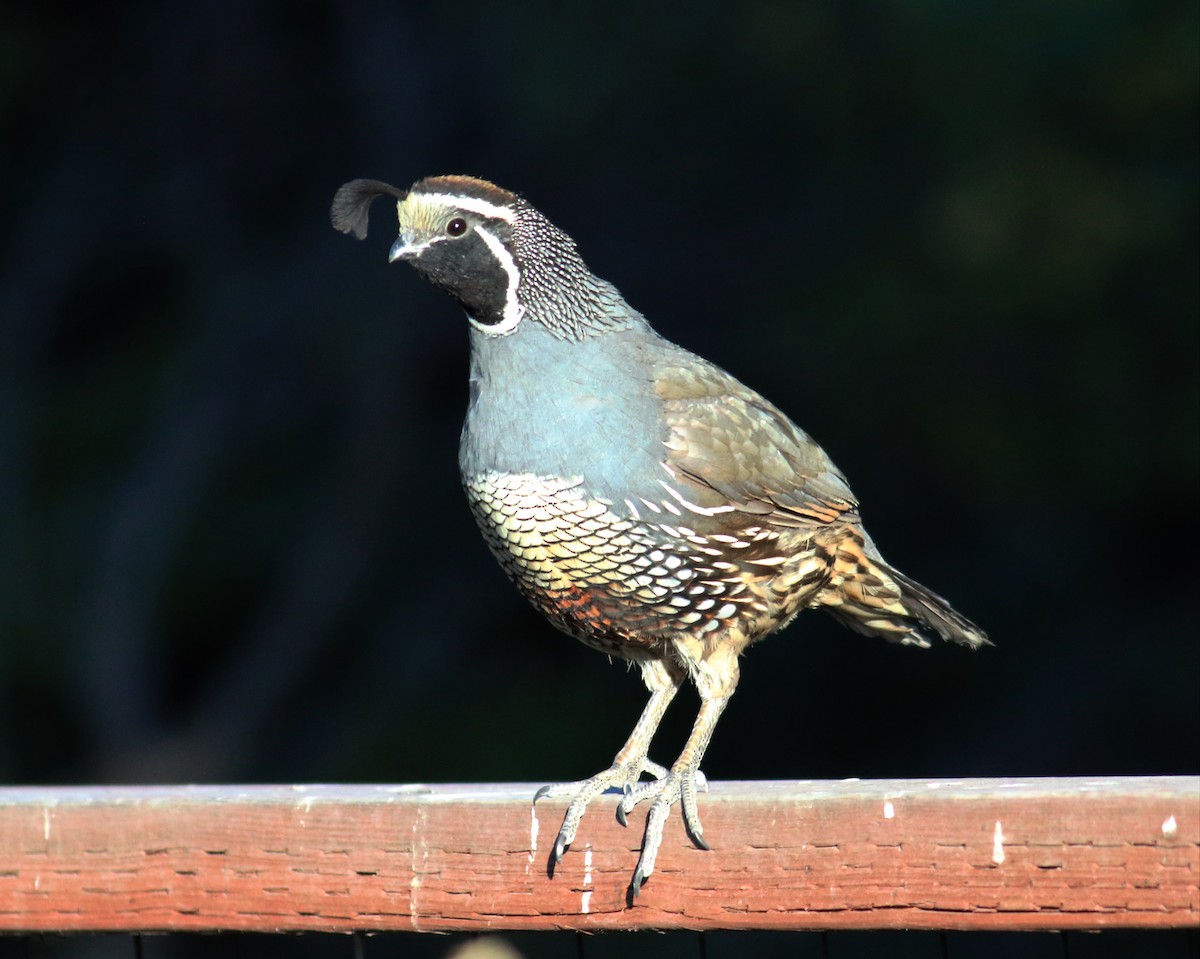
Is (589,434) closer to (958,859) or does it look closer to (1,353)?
(958,859)

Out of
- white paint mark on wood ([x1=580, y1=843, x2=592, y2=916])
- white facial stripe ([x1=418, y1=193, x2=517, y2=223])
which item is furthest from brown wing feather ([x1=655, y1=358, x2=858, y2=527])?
white paint mark on wood ([x1=580, y1=843, x2=592, y2=916])

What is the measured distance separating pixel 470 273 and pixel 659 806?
102cm

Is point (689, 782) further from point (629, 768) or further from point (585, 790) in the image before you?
point (629, 768)

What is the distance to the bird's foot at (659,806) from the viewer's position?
2.00 meters

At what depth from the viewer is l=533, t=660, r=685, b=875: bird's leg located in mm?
2072

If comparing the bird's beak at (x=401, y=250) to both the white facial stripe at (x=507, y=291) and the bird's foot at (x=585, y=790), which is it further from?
the bird's foot at (x=585, y=790)

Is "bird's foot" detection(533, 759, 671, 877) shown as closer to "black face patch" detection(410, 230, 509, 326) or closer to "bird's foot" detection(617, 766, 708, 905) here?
"bird's foot" detection(617, 766, 708, 905)

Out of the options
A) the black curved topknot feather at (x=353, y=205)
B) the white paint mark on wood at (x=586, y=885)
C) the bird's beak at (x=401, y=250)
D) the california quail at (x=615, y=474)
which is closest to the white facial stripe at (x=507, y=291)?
the california quail at (x=615, y=474)

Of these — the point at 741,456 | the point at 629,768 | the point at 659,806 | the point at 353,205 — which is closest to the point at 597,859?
the point at 659,806

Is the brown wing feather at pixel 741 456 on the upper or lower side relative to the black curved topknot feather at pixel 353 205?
lower

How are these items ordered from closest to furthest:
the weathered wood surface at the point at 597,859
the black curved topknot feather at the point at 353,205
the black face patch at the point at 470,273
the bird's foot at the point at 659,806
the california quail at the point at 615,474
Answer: the weathered wood surface at the point at 597,859 < the bird's foot at the point at 659,806 < the california quail at the point at 615,474 < the black face patch at the point at 470,273 < the black curved topknot feather at the point at 353,205

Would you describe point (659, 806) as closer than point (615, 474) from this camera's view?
Yes

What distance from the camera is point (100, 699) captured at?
596 cm

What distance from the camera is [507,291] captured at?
277 cm
